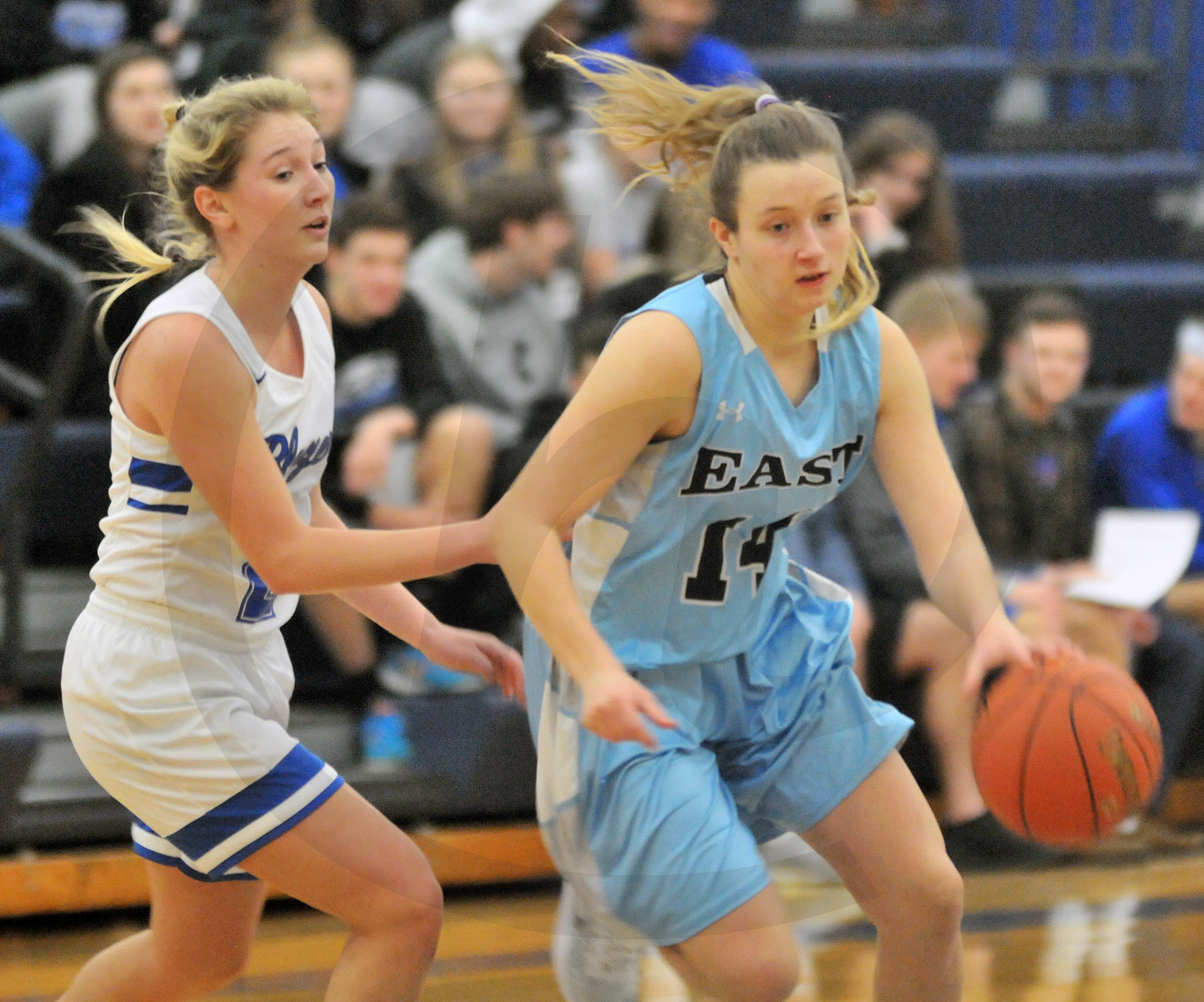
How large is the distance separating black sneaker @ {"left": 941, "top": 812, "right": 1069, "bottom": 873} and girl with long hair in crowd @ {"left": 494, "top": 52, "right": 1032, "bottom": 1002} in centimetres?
17

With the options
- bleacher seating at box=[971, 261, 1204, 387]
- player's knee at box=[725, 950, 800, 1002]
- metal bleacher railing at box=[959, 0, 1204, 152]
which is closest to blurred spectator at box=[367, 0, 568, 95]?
player's knee at box=[725, 950, 800, 1002]

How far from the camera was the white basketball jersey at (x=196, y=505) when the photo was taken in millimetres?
1825

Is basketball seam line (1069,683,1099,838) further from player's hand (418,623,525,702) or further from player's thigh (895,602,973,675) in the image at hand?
player's hand (418,623,525,702)

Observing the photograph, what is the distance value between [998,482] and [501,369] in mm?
801

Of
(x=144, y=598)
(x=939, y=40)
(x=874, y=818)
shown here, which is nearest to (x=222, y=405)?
(x=144, y=598)

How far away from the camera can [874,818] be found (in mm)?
1871

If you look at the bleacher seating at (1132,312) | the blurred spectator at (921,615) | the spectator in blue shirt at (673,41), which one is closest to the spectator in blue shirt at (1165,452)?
the bleacher seating at (1132,312)

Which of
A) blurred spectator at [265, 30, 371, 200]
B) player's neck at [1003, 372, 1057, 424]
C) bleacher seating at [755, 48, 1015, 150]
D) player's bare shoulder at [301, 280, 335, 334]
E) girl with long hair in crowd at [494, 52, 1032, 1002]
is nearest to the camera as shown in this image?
girl with long hair in crowd at [494, 52, 1032, 1002]

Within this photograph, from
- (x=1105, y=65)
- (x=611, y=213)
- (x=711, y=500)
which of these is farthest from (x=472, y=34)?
(x=1105, y=65)

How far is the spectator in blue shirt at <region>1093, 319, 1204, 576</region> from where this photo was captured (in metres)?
3.83

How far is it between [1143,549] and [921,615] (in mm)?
1840

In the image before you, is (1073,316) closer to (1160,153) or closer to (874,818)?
(874,818)

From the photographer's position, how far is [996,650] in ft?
6.18

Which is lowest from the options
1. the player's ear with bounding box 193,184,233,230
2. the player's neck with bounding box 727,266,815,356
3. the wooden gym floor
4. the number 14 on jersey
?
the wooden gym floor
